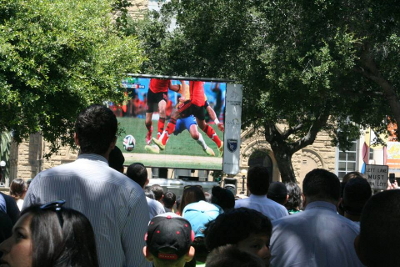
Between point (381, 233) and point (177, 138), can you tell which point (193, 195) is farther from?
point (177, 138)

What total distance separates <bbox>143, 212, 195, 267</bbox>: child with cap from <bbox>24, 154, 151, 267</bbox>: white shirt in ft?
0.75

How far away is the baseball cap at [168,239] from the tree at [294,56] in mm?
9871

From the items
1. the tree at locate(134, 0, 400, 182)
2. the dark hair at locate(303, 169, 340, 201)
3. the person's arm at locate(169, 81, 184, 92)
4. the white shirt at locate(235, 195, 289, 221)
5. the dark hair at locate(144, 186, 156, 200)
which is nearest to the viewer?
the dark hair at locate(303, 169, 340, 201)

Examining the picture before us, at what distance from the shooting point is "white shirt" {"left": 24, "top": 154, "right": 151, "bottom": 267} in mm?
3973

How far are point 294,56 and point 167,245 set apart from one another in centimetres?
1705

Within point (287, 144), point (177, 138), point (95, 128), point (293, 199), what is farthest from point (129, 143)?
point (95, 128)

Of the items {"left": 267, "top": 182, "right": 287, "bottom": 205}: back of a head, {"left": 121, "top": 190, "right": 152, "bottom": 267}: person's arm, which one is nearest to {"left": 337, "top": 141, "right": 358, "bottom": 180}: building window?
{"left": 267, "top": 182, "right": 287, "bottom": 205}: back of a head

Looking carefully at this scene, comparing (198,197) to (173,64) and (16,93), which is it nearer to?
(16,93)

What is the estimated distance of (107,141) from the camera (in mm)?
4238

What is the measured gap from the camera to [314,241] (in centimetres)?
466

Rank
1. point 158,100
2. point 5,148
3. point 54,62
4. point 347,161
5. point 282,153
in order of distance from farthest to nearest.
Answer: point 347,161
point 5,148
point 282,153
point 158,100
point 54,62

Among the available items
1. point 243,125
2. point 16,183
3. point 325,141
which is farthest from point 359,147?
point 16,183

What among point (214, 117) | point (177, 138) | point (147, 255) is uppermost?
point (214, 117)

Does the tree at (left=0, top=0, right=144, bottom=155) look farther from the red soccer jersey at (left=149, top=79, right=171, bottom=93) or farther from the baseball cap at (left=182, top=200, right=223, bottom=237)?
the baseball cap at (left=182, top=200, right=223, bottom=237)
